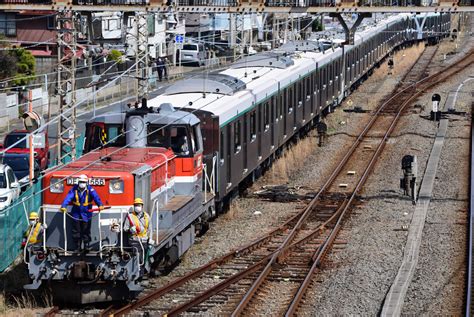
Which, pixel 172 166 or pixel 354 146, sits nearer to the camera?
pixel 172 166

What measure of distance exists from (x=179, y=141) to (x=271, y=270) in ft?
8.89

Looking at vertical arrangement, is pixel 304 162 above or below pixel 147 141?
below

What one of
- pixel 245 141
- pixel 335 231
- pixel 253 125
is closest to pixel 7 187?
pixel 245 141

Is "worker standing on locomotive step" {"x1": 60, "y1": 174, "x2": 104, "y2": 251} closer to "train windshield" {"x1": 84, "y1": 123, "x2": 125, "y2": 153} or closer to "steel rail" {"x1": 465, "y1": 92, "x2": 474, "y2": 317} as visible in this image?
"train windshield" {"x1": 84, "y1": 123, "x2": 125, "y2": 153}

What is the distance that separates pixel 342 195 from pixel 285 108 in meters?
5.33

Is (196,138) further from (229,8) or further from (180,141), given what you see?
(229,8)

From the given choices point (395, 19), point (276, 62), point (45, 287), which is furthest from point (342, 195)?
point (395, 19)

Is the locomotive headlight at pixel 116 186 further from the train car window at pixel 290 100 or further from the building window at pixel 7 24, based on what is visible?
the building window at pixel 7 24

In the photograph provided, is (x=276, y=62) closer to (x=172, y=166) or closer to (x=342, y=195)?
(x=342, y=195)

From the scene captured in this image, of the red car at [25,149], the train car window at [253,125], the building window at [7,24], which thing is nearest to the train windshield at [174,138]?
the train car window at [253,125]

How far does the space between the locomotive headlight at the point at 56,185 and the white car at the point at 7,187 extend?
25.5 feet

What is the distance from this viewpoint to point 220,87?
24266mm

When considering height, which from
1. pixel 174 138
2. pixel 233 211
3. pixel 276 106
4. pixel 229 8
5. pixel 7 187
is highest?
pixel 229 8

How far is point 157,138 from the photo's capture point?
18.3 metres
